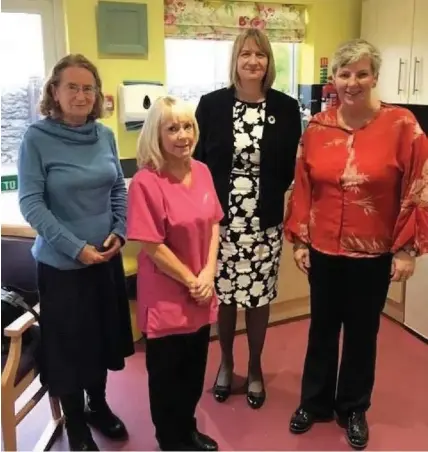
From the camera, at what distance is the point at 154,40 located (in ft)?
9.88

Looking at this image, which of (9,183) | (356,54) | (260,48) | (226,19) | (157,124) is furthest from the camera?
(226,19)

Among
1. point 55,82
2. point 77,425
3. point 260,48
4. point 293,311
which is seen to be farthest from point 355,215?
point 293,311

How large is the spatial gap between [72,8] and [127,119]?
0.60 meters

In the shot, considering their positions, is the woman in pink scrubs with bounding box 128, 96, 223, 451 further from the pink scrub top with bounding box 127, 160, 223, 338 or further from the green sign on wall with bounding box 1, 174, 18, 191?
the green sign on wall with bounding box 1, 174, 18, 191

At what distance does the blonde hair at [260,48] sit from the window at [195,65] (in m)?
1.20

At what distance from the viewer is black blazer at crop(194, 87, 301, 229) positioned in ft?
6.69

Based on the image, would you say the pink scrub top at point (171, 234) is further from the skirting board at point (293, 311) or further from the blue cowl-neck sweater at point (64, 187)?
the skirting board at point (293, 311)

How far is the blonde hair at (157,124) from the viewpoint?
1.60 m

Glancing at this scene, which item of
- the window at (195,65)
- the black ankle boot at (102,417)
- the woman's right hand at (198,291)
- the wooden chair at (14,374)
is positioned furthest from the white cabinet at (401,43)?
the wooden chair at (14,374)

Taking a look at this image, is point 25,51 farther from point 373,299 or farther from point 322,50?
point 373,299

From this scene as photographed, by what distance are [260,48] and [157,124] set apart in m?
0.60

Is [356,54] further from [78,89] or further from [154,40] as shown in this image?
[154,40]

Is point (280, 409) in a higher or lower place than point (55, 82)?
lower

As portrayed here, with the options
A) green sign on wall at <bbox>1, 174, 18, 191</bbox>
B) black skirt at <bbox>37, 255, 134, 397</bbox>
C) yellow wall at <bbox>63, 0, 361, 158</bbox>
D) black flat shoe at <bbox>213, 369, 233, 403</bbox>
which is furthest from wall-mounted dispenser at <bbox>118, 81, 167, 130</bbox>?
black flat shoe at <bbox>213, 369, 233, 403</bbox>
